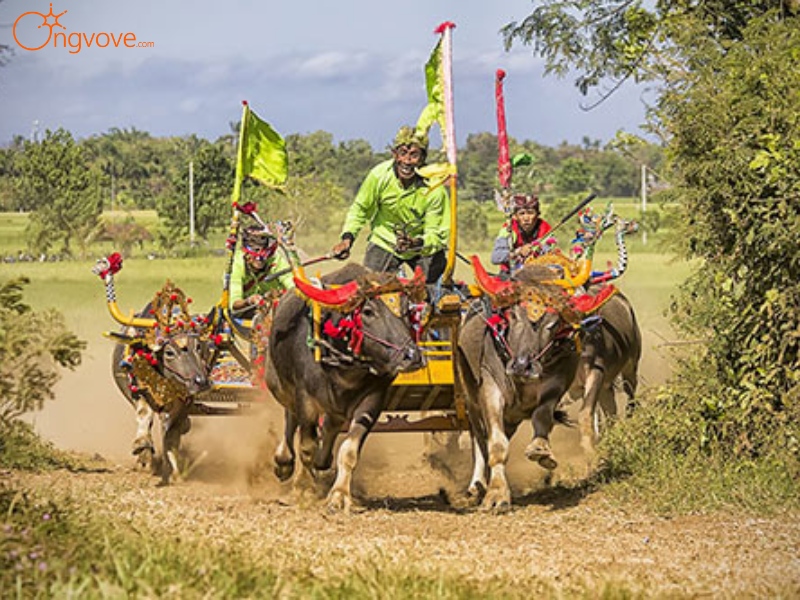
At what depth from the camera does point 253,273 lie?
13445 millimetres

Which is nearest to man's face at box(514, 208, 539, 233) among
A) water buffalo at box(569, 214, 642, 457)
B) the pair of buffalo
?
water buffalo at box(569, 214, 642, 457)

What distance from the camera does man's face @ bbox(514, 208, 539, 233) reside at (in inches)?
508

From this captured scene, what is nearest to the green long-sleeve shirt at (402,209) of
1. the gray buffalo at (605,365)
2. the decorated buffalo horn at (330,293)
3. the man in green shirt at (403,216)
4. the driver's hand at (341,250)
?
the man in green shirt at (403,216)

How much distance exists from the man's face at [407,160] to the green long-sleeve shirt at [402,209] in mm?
90

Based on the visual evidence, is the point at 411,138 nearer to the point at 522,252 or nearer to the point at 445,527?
the point at 522,252

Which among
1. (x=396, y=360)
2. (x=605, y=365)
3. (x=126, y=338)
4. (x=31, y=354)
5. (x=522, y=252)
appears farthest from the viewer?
(x=605, y=365)

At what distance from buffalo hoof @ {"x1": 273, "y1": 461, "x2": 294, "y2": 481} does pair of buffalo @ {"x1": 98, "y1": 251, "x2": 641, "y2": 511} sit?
0.06 ft

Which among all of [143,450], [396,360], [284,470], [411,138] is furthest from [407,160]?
[143,450]

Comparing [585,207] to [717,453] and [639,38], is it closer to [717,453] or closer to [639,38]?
[717,453]

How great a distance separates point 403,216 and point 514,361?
6.86 feet

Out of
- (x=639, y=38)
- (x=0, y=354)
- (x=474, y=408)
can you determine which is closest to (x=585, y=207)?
(x=474, y=408)

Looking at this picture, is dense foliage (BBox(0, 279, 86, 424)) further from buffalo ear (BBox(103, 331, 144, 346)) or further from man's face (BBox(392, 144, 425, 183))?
buffalo ear (BBox(103, 331, 144, 346))

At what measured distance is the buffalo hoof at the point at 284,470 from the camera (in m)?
12.1

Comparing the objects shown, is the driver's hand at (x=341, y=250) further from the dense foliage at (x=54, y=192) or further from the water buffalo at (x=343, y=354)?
the dense foliage at (x=54, y=192)
